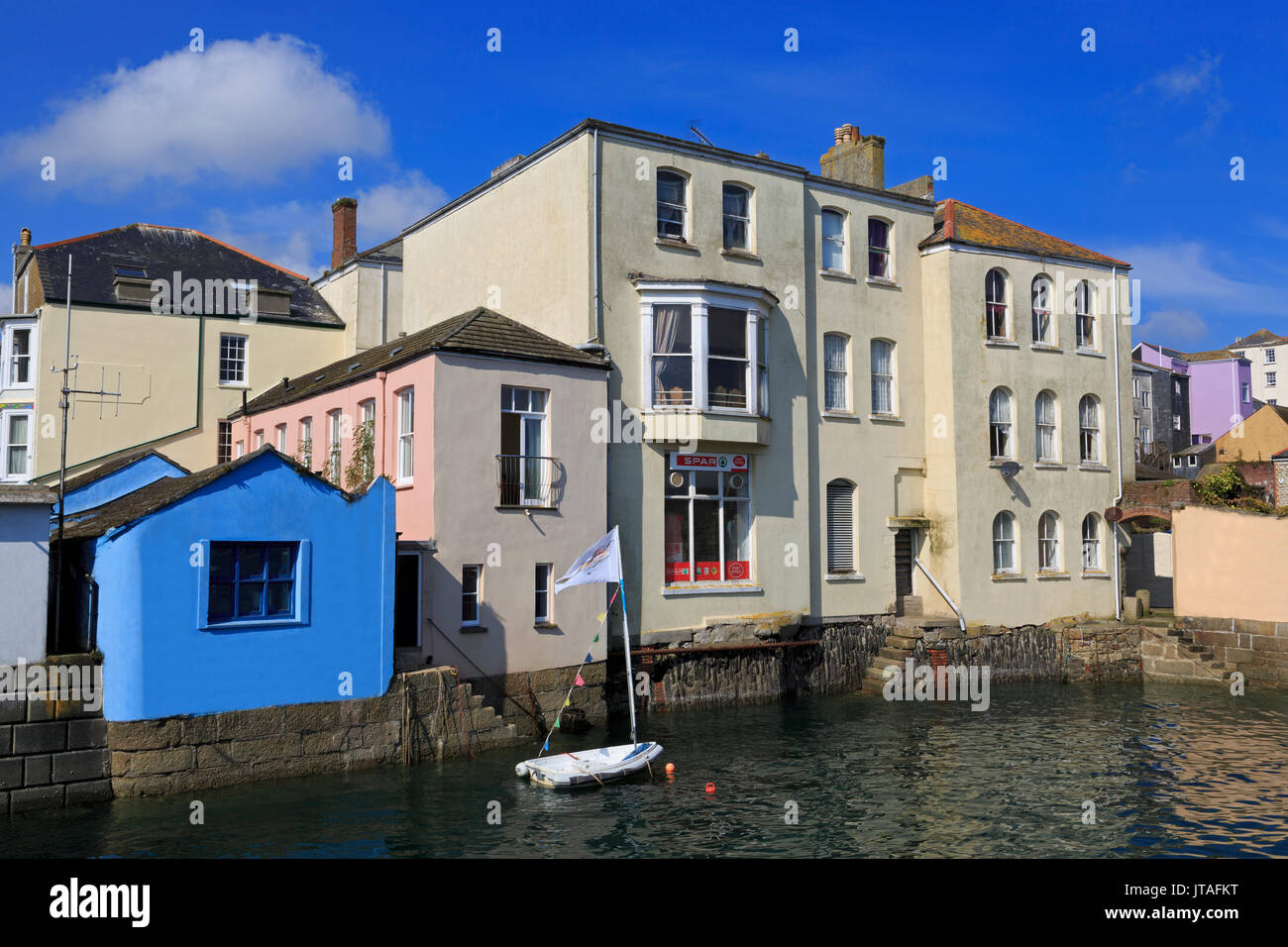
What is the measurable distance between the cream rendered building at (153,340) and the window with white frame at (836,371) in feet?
58.6

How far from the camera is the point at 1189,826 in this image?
50.2ft

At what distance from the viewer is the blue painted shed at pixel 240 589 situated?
1595 cm

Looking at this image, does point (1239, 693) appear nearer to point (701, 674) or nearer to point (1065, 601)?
point (1065, 601)

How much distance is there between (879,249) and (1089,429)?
32.8ft

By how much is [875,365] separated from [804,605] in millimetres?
7722

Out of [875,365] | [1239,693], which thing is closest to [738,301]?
[875,365]

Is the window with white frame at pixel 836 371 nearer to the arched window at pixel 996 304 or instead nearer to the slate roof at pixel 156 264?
the arched window at pixel 996 304

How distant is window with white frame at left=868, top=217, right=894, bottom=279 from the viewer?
29.6 meters

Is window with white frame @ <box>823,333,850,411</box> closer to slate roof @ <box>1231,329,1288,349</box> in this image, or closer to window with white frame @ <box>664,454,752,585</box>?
window with white frame @ <box>664,454,752,585</box>

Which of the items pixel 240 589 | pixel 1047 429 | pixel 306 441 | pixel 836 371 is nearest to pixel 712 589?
pixel 836 371

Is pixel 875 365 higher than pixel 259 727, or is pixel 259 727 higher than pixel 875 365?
pixel 875 365

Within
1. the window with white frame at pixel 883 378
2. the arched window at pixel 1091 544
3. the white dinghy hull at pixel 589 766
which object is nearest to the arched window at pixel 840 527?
the window with white frame at pixel 883 378
